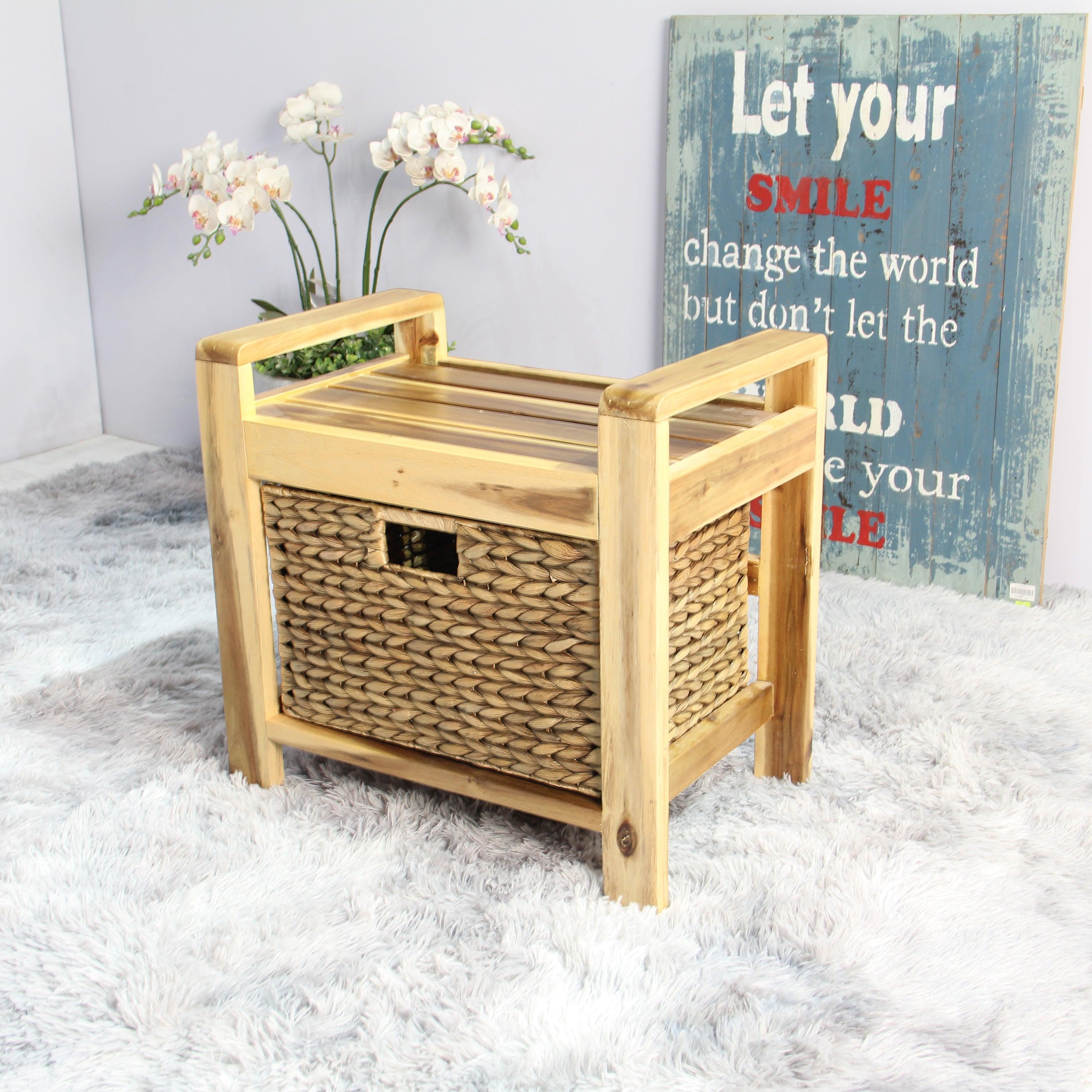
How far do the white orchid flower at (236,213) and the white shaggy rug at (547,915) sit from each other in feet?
2.62

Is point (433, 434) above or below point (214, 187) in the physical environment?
below

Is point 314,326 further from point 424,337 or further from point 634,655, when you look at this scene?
point 634,655

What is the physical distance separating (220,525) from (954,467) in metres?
1.13

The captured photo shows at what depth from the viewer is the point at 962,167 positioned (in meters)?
1.86

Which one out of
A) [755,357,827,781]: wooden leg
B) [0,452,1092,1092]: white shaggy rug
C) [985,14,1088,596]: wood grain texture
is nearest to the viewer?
[0,452,1092,1092]: white shaggy rug

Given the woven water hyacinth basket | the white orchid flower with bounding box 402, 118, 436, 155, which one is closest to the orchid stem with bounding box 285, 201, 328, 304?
the white orchid flower with bounding box 402, 118, 436, 155

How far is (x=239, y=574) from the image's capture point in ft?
4.53

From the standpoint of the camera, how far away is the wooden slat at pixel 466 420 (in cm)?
125

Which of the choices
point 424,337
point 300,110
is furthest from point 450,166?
point 424,337

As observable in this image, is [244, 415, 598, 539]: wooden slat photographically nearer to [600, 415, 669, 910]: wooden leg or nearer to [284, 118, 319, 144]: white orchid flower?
[600, 415, 669, 910]: wooden leg

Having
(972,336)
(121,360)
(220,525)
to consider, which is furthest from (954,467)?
(121,360)

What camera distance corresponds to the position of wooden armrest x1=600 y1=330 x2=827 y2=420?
108 cm

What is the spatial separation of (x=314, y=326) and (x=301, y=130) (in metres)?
1.00

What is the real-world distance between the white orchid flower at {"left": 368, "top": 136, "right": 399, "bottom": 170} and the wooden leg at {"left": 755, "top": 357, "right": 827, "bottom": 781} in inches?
41.9
